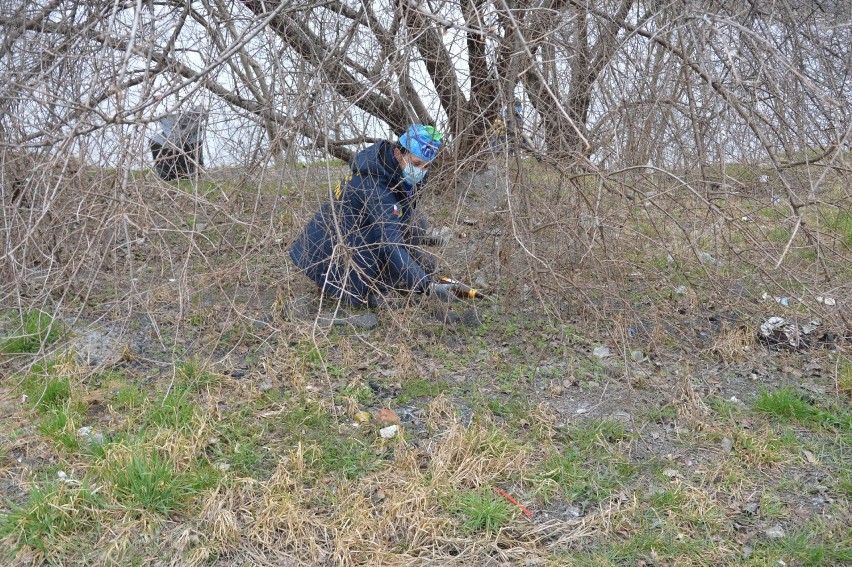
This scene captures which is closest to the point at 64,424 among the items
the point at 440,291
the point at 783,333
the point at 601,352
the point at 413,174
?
the point at 440,291

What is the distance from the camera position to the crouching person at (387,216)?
4.04m

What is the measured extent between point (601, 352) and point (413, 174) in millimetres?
1316

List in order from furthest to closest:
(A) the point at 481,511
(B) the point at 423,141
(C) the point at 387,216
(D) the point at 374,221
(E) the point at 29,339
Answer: (D) the point at 374,221, (C) the point at 387,216, (B) the point at 423,141, (E) the point at 29,339, (A) the point at 481,511

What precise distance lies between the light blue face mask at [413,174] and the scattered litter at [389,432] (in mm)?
1357

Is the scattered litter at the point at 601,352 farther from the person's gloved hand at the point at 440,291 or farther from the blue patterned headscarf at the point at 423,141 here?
the blue patterned headscarf at the point at 423,141

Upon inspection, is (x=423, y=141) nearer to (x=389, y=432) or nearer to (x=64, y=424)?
(x=389, y=432)

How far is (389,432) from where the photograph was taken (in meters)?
3.30

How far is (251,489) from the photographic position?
289 centimetres

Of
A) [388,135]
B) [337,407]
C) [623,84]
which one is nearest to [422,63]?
[388,135]

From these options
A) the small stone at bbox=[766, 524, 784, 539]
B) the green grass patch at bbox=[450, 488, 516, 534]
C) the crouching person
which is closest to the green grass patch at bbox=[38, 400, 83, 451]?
the crouching person

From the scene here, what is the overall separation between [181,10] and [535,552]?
Result: 10.5 ft

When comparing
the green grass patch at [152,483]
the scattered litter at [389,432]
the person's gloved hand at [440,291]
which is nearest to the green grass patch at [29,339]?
the green grass patch at [152,483]

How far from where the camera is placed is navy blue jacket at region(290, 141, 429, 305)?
13.4 ft

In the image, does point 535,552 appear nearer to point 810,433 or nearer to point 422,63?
point 810,433
